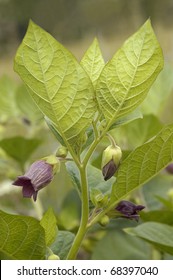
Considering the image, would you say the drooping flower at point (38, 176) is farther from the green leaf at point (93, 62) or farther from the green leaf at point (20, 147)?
the green leaf at point (20, 147)

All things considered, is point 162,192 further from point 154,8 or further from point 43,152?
point 154,8

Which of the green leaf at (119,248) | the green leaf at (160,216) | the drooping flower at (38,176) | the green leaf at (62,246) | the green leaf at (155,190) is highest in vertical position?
the drooping flower at (38,176)

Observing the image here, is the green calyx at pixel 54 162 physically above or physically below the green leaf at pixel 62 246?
above

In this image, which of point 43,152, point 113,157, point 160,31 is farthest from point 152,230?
point 160,31

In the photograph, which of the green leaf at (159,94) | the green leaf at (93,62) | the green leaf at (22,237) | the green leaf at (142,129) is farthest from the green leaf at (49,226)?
the green leaf at (159,94)

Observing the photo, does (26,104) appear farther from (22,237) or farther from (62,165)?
(22,237)

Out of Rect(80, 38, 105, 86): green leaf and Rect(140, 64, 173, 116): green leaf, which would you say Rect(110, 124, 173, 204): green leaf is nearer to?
Rect(80, 38, 105, 86): green leaf

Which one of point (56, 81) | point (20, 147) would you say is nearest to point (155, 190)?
point (20, 147)

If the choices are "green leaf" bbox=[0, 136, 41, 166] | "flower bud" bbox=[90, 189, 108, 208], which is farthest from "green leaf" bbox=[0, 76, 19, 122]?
"flower bud" bbox=[90, 189, 108, 208]
